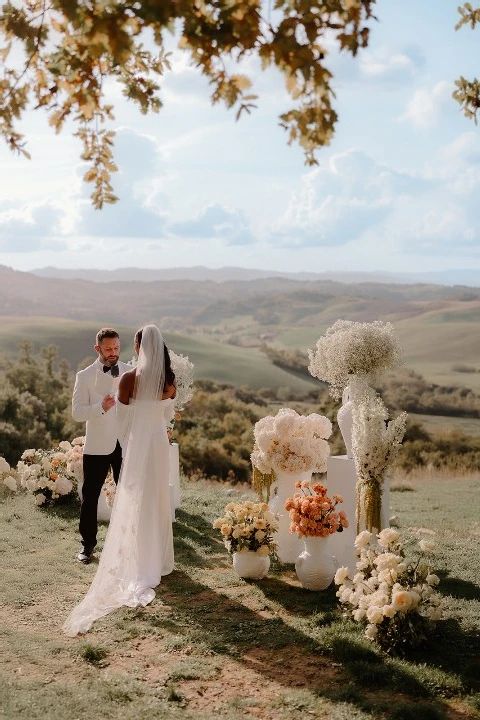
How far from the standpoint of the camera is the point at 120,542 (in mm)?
7785

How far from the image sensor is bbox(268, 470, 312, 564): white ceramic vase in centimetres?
898

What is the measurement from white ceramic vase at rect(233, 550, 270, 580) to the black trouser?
72.2 inches

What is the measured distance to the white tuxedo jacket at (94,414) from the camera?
8.75 meters

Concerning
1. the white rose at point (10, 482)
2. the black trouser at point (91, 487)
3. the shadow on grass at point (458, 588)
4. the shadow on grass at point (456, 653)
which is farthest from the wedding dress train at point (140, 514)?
the white rose at point (10, 482)

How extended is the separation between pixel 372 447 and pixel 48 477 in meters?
6.11

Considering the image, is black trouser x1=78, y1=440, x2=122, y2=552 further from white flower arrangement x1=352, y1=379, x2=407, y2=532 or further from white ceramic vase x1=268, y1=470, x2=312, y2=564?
white flower arrangement x1=352, y1=379, x2=407, y2=532

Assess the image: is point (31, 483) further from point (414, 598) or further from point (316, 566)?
point (414, 598)

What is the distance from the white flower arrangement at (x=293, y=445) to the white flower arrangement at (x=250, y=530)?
0.62 metres

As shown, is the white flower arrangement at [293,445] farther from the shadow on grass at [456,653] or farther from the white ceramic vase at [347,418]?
the shadow on grass at [456,653]

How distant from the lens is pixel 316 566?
25.7ft

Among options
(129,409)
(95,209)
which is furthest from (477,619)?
(95,209)

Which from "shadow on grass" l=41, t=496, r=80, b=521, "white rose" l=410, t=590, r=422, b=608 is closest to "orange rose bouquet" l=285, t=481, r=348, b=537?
"white rose" l=410, t=590, r=422, b=608

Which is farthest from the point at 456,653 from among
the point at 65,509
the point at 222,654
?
the point at 65,509

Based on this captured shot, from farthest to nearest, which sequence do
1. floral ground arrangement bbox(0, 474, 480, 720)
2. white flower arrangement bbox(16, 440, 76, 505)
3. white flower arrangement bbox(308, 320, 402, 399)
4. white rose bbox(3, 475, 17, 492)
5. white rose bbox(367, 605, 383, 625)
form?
white rose bbox(3, 475, 17, 492)
white flower arrangement bbox(16, 440, 76, 505)
white flower arrangement bbox(308, 320, 402, 399)
white rose bbox(367, 605, 383, 625)
floral ground arrangement bbox(0, 474, 480, 720)
